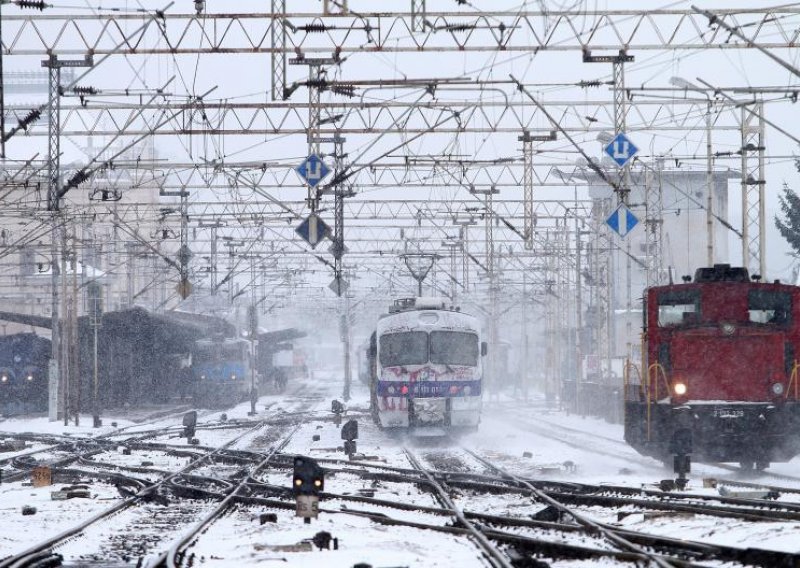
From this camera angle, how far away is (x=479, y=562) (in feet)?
32.5

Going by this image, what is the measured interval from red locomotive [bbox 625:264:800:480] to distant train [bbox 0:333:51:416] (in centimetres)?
3504

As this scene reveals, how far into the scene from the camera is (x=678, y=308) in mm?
19984

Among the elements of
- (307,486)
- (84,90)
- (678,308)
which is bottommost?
(307,486)

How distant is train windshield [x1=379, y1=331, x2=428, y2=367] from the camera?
28734 mm

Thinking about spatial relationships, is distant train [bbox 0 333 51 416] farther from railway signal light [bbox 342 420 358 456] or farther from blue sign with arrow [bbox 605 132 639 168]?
blue sign with arrow [bbox 605 132 639 168]

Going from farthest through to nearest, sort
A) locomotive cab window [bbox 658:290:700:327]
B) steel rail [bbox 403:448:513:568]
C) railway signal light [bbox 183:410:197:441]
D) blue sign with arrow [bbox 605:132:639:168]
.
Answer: railway signal light [bbox 183:410:197:441], blue sign with arrow [bbox 605:132:639:168], locomotive cab window [bbox 658:290:700:327], steel rail [bbox 403:448:513:568]

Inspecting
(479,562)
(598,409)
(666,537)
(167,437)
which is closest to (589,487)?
(666,537)

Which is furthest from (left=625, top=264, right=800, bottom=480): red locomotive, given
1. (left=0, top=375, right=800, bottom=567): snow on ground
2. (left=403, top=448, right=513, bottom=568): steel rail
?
(left=403, top=448, right=513, bottom=568): steel rail

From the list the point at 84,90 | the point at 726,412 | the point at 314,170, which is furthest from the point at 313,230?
the point at 726,412

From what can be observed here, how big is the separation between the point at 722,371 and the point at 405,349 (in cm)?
1063

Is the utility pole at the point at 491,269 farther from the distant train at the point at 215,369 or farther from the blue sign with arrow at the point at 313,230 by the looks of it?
the distant train at the point at 215,369

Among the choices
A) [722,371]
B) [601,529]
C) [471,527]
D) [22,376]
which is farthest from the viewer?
[22,376]

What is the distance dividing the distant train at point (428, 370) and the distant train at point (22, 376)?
2465 cm

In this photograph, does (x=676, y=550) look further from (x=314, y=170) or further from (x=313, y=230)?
(x=313, y=230)
